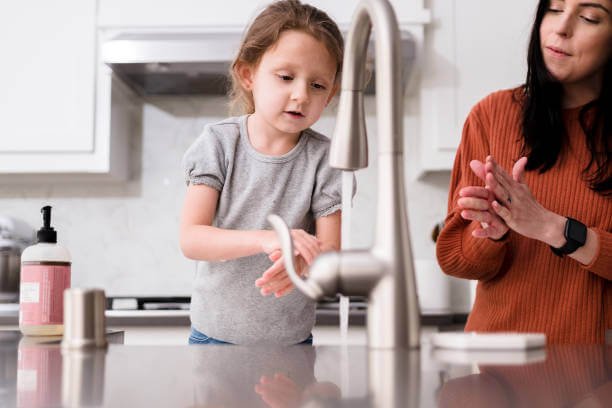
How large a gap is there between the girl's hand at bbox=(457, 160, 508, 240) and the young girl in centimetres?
24

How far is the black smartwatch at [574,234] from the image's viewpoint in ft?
4.30

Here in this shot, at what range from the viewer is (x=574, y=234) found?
51.6 inches

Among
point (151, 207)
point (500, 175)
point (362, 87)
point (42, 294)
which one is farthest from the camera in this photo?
point (151, 207)

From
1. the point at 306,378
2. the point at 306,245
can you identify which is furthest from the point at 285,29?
the point at 306,378

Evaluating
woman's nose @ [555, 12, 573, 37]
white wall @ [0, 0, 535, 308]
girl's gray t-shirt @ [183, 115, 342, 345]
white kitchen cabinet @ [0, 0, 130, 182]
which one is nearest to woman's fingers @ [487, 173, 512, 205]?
girl's gray t-shirt @ [183, 115, 342, 345]

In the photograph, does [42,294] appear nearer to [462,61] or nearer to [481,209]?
[481,209]

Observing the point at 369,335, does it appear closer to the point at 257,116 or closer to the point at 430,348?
the point at 430,348

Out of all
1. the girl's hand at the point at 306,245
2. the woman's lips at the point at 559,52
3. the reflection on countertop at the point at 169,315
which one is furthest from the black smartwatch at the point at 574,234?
the reflection on countertop at the point at 169,315

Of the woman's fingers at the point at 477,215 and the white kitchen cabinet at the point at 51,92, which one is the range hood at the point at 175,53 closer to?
the white kitchen cabinet at the point at 51,92

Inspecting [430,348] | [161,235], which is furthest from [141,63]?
[430,348]

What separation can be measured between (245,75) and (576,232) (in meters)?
0.70

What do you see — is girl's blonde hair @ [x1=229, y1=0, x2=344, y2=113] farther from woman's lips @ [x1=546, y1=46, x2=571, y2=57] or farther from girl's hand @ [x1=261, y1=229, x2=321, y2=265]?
girl's hand @ [x1=261, y1=229, x2=321, y2=265]

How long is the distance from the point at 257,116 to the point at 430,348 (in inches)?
28.6

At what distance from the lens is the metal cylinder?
0.86 m
